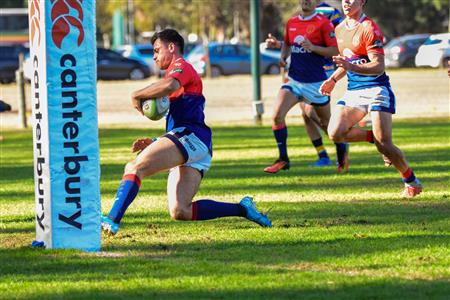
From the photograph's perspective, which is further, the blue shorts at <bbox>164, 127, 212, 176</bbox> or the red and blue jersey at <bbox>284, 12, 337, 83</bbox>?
the red and blue jersey at <bbox>284, 12, 337, 83</bbox>

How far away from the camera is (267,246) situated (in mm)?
9266

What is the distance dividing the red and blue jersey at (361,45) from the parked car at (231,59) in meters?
40.6

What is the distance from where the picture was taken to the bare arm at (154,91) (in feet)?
30.5

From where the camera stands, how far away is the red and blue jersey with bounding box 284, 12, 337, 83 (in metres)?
15.1

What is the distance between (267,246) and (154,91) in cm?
145

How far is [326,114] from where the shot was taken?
51.3 ft

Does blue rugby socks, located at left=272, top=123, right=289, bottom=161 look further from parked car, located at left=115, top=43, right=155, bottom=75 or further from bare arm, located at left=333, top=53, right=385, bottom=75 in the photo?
parked car, located at left=115, top=43, right=155, bottom=75

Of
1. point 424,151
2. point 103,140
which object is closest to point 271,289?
point 424,151

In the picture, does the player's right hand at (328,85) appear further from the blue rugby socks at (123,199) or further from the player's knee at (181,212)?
the blue rugby socks at (123,199)

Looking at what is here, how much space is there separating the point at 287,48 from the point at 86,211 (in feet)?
22.6

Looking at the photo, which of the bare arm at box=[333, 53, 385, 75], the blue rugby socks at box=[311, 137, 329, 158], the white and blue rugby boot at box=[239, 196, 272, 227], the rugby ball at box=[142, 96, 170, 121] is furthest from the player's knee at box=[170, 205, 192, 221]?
the blue rugby socks at box=[311, 137, 329, 158]

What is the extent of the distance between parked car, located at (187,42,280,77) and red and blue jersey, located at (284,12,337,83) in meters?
37.7

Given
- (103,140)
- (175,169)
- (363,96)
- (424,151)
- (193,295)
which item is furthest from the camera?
(103,140)

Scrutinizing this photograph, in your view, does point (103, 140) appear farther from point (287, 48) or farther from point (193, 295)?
point (193, 295)
